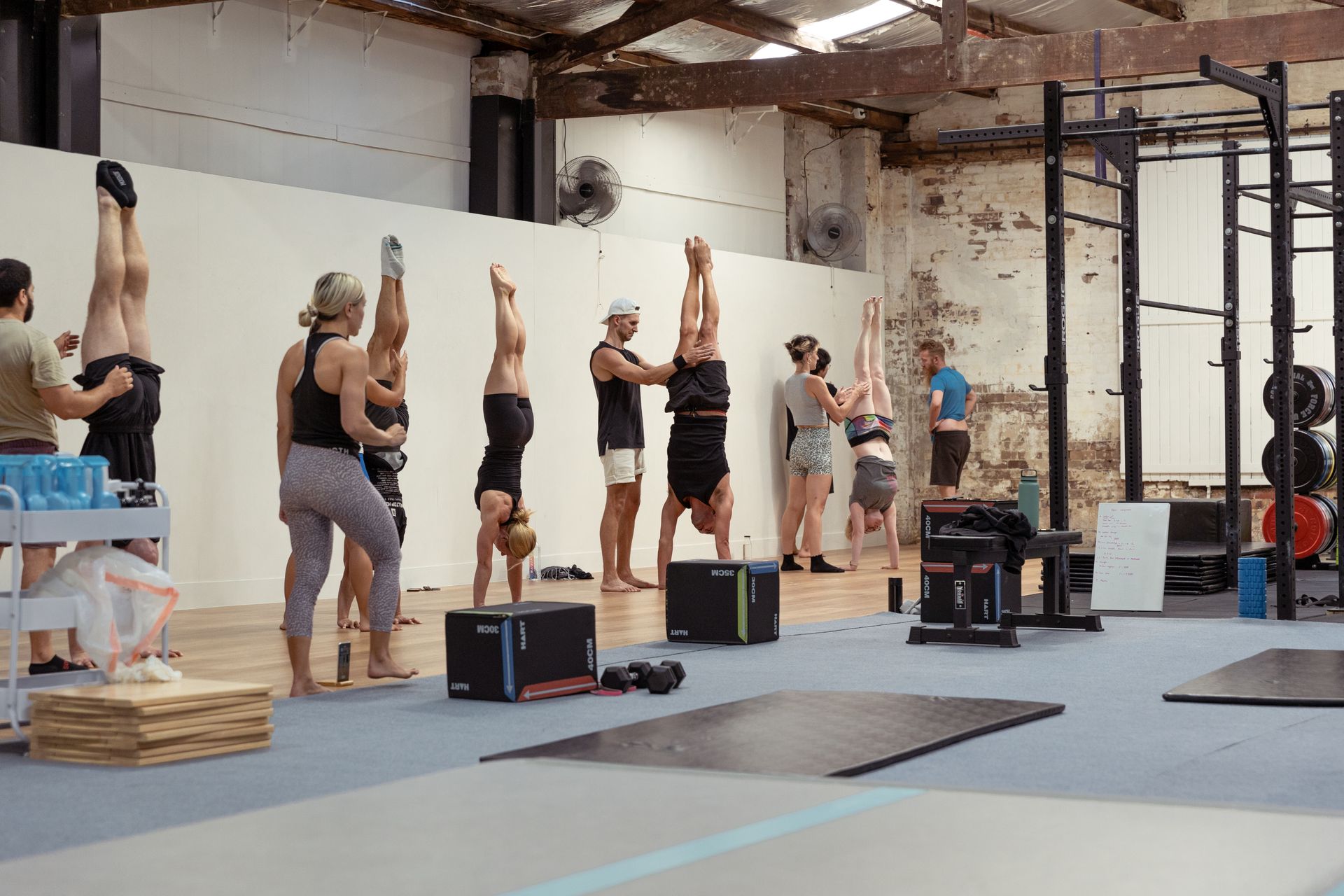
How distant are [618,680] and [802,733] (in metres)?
1.09

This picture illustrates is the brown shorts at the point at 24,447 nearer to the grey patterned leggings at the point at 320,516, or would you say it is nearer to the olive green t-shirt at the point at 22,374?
the olive green t-shirt at the point at 22,374

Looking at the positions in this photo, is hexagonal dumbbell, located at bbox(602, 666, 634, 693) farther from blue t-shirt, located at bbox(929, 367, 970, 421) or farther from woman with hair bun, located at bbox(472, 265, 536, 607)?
blue t-shirt, located at bbox(929, 367, 970, 421)

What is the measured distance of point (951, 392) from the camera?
37.8ft

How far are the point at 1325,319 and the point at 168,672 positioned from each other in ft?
35.0

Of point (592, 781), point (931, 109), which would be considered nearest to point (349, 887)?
point (592, 781)

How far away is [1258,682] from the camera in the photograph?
4.73m

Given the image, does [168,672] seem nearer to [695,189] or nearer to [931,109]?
[695,189]

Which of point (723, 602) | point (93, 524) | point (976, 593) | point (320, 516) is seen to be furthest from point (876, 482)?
point (93, 524)

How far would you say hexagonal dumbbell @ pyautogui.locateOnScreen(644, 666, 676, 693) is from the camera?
4.81m

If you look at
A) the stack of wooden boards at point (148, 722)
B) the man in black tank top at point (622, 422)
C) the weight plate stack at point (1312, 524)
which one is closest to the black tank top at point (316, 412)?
the stack of wooden boards at point (148, 722)

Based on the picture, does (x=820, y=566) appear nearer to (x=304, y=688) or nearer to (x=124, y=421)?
(x=124, y=421)

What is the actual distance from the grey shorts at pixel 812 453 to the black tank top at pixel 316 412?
604 cm

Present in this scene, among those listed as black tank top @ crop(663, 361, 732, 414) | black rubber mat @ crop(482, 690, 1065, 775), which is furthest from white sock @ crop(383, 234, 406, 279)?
black tank top @ crop(663, 361, 732, 414)

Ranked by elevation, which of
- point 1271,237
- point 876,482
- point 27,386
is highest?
point 1271,237
